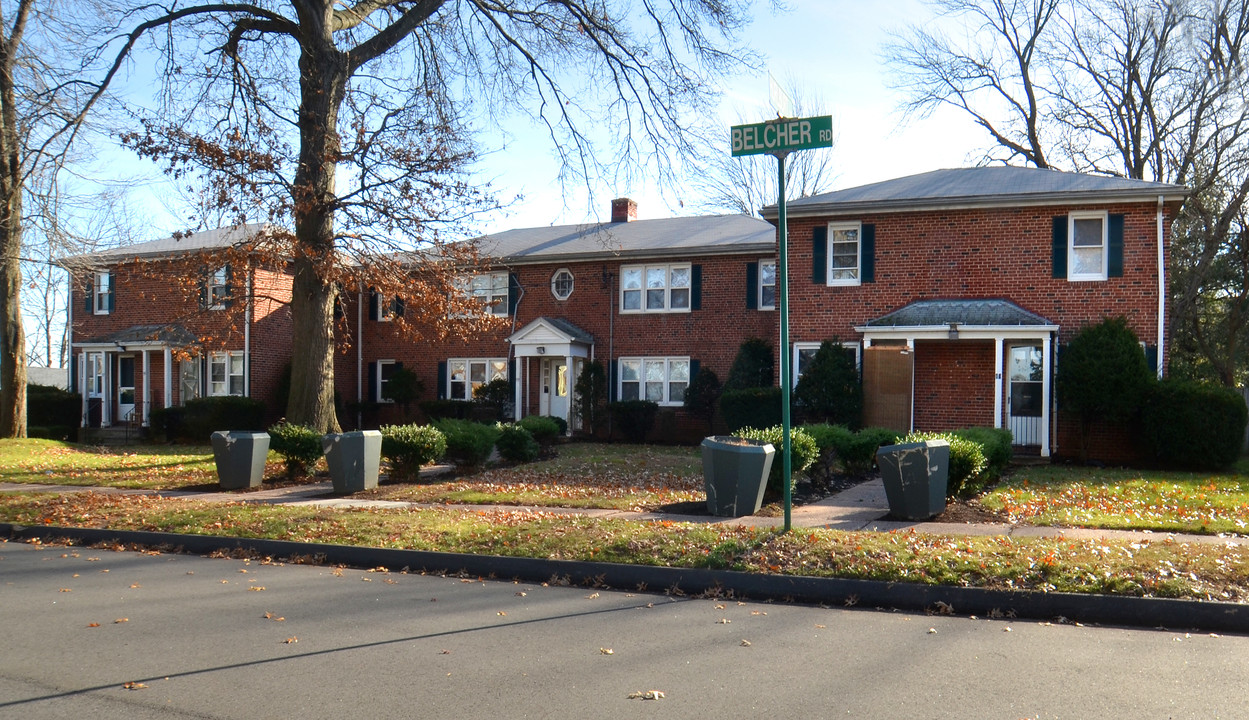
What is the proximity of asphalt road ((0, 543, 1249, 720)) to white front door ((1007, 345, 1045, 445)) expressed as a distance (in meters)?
14.2

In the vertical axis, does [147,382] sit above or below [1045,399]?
below

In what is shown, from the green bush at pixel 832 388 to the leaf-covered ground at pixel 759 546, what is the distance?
397 inches

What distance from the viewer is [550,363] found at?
26.9 m

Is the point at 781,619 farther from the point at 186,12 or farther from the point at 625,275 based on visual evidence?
the point at 625,275

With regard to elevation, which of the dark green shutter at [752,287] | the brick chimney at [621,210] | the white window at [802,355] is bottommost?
the white window at [802,355]

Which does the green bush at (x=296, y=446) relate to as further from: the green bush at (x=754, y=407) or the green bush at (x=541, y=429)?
the green bush at (x=754, y=407)

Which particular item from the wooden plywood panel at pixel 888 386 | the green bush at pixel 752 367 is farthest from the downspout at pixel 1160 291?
the green bush at pixel 752 367

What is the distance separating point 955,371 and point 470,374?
45.6 ft

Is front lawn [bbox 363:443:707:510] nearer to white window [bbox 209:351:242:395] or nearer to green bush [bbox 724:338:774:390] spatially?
green bush [bbox 724:338:774:390]

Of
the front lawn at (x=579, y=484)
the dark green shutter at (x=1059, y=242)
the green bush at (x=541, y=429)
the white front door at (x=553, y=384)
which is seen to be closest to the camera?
the front lawn at (x=579, y=484)

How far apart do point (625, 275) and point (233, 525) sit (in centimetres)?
1648

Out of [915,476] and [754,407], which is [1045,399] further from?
[915,476]

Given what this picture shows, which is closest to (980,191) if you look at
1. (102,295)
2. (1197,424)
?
(1197,424)

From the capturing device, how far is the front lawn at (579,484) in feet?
42.3
